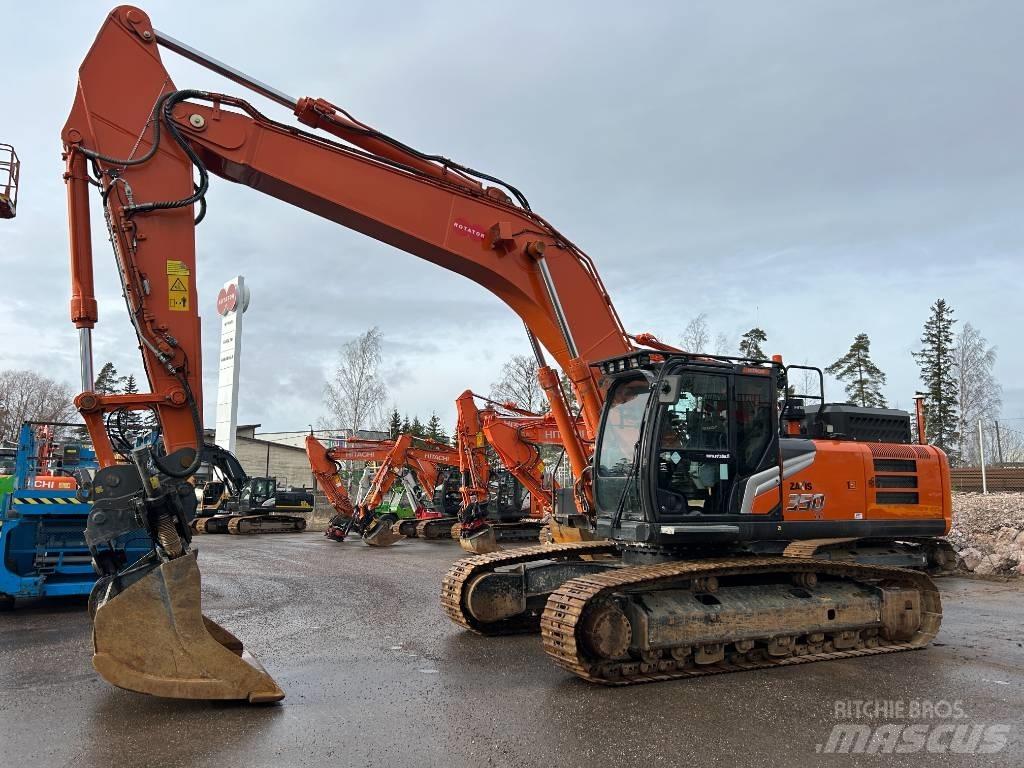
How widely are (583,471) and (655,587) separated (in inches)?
116

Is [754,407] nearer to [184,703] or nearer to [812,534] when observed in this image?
[812,534]

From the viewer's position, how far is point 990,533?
50.0 ft

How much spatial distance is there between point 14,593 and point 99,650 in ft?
17.6

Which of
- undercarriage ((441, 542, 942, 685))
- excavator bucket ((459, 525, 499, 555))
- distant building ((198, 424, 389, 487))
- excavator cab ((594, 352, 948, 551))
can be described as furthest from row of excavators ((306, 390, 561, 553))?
distant building ((198, 424, 389, 487))

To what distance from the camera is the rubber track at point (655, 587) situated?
6.29 metres

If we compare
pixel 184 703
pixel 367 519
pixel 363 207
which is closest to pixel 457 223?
pixel 363 207

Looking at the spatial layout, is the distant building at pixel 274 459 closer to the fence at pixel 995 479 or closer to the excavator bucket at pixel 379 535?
→ the excavator bucket at pixel 379 535

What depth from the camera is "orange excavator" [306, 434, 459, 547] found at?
910 inches

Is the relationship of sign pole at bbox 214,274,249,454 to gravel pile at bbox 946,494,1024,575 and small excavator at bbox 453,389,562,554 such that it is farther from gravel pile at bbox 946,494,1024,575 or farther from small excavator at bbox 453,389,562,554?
gravel pile at bbox 946,494,1024,575

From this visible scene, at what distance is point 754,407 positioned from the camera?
7.60m

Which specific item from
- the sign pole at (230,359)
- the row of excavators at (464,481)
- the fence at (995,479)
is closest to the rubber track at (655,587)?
the row of excavators at (464,481)

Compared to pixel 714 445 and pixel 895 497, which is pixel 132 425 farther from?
pixel 895 497

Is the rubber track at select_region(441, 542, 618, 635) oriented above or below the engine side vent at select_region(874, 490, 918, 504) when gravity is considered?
below
